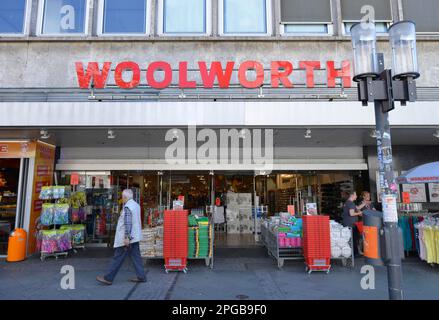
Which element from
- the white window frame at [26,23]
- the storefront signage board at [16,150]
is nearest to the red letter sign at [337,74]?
the storefront signage board at [16,150]

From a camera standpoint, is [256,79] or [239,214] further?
[239,214]

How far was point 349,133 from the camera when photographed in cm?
868

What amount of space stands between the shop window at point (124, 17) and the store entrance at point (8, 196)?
5.00 m

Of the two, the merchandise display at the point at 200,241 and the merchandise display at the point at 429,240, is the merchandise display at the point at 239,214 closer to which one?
the merchandise display at the point at 200,241

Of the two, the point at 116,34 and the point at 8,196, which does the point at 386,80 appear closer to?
the point at 116,34

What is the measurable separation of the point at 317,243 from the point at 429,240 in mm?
2682

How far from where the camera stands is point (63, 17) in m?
→ 10.4

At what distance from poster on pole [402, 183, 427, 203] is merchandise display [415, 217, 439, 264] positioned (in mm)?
3002

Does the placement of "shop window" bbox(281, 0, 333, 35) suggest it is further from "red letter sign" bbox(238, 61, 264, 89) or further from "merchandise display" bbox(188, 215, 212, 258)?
"merchandise display" bbox(188, 215, 212, 258)

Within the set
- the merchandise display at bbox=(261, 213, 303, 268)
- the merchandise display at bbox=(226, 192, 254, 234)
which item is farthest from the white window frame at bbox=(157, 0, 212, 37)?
the merchandise display at bbox=(261, 213, 303, 268)

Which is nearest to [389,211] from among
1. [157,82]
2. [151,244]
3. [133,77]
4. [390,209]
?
[390,209]

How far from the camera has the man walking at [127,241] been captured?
598 cm

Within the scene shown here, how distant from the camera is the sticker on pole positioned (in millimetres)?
4058

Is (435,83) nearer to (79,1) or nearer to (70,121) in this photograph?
(70,121)
